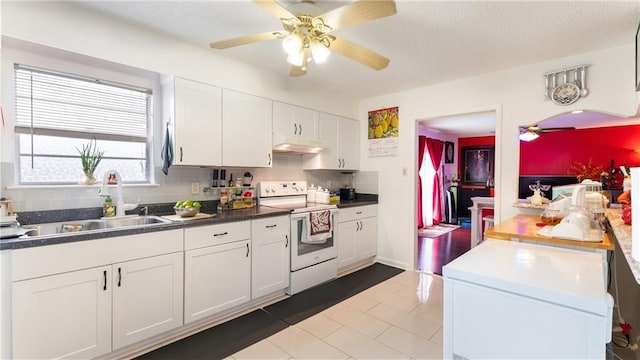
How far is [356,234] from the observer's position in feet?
12.1

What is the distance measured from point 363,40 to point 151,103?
6.36 feet

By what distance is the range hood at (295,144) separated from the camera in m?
3.08

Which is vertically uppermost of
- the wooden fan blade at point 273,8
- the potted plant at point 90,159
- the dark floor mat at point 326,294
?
the wooden fan blade at point 273,8

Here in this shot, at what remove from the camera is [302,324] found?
239cm

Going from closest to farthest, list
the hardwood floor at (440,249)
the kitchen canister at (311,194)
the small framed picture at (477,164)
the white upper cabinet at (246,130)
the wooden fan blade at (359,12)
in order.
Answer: the wooden fan blade at (359,12) < the white upper cabinet at (246,130) < the kitchen canister at (311,194) < the hardwood floor at (440,249) < the small framed picture at (477,164)

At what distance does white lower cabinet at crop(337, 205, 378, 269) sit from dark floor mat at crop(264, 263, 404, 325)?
7.9 inches

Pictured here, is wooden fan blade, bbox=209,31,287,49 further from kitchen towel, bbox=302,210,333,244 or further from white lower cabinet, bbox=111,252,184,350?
kitchen towel, bbox=302,210,333,244

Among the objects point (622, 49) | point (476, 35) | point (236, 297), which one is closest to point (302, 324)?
point (236, 297)

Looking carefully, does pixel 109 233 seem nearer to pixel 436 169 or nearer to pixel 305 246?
pixel 305 246

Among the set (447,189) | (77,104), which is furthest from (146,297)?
(447,189)

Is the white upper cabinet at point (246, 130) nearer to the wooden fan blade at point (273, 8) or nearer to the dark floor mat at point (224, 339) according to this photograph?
the wooden fan blade at point (273, 8)

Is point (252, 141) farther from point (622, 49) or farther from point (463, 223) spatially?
point (463, 223)

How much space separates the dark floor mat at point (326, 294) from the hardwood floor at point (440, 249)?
0.49 m

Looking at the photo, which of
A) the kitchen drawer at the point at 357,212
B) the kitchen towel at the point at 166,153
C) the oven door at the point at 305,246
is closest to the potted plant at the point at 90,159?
the kitchen towel at the point at 166,153
